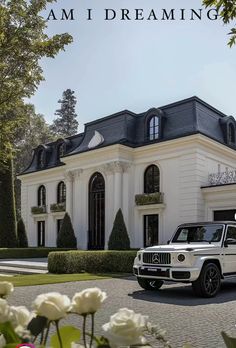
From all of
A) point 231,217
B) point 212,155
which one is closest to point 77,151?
point 212,155

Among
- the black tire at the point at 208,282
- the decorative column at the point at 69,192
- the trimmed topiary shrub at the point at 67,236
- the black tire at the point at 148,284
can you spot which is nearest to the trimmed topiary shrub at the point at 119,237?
the trimmed topiary shrub at the point at 67,236

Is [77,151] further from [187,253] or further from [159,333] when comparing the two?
[159,333]

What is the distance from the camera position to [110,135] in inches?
1152

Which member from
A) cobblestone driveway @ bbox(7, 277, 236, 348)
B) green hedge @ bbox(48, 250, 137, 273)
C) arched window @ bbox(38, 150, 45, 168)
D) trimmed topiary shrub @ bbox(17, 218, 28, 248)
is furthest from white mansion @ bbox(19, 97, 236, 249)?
cobblestone driveway @ bbox(7, 277, 236, 348)

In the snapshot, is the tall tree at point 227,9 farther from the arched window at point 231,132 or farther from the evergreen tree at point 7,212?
the evergreen tree at point 7,212

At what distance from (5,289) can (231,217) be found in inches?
908

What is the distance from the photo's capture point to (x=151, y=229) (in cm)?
2700

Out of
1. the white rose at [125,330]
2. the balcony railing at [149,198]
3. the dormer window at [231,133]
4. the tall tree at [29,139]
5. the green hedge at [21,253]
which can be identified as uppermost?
the tall tree at [29,139]

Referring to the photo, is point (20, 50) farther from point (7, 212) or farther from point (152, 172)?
point (7, 212)

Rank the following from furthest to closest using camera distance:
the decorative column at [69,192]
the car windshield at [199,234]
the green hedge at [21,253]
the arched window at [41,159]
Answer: the arched window at [41,159], the decorative column at [69,192], the green hedge at [21,253], the car windshield at [199,234]

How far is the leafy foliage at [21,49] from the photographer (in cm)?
1059

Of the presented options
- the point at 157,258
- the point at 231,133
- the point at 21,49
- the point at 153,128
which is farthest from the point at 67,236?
the point at 21,49

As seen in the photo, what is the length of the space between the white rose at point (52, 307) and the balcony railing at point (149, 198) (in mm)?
24302

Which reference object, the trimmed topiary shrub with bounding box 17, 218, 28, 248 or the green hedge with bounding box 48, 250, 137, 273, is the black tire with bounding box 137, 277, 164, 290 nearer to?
the green hedge with bounding box 48, 250, 137, 273
